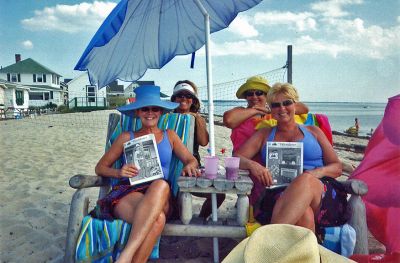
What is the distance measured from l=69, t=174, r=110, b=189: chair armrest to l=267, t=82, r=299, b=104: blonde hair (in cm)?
150

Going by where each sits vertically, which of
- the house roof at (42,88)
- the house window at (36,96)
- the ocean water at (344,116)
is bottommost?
the ocean water at (344,116)

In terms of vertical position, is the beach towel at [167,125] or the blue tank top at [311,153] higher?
the beach towel at [167,125]

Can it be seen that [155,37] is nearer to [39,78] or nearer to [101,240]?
[101,240]

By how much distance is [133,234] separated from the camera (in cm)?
218

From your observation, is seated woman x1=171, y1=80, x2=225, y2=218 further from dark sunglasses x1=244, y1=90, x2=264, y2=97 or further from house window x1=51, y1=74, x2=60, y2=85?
house window x1=51, y1=74, x2=60, y2=85

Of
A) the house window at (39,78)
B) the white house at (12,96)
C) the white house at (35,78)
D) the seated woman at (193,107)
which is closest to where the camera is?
the seated woman at (193,107)

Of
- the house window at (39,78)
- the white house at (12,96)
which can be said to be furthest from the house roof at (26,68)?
the white house at (12,96)

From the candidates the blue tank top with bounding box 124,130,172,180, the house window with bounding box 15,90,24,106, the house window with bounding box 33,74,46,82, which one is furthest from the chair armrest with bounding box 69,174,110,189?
the house window with bounding box 33,74,46,82

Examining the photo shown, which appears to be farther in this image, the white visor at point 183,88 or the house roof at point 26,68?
the house roof at point 26,68

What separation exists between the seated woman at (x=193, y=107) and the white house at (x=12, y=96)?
28.2m

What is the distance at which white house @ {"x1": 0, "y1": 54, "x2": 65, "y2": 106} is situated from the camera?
133 ft

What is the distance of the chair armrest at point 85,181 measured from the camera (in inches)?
93.9

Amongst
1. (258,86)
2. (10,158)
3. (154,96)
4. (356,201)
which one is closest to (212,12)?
(258,86)

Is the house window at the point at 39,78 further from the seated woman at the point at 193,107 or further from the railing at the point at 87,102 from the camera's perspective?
the seated woman at the point at 193,107
